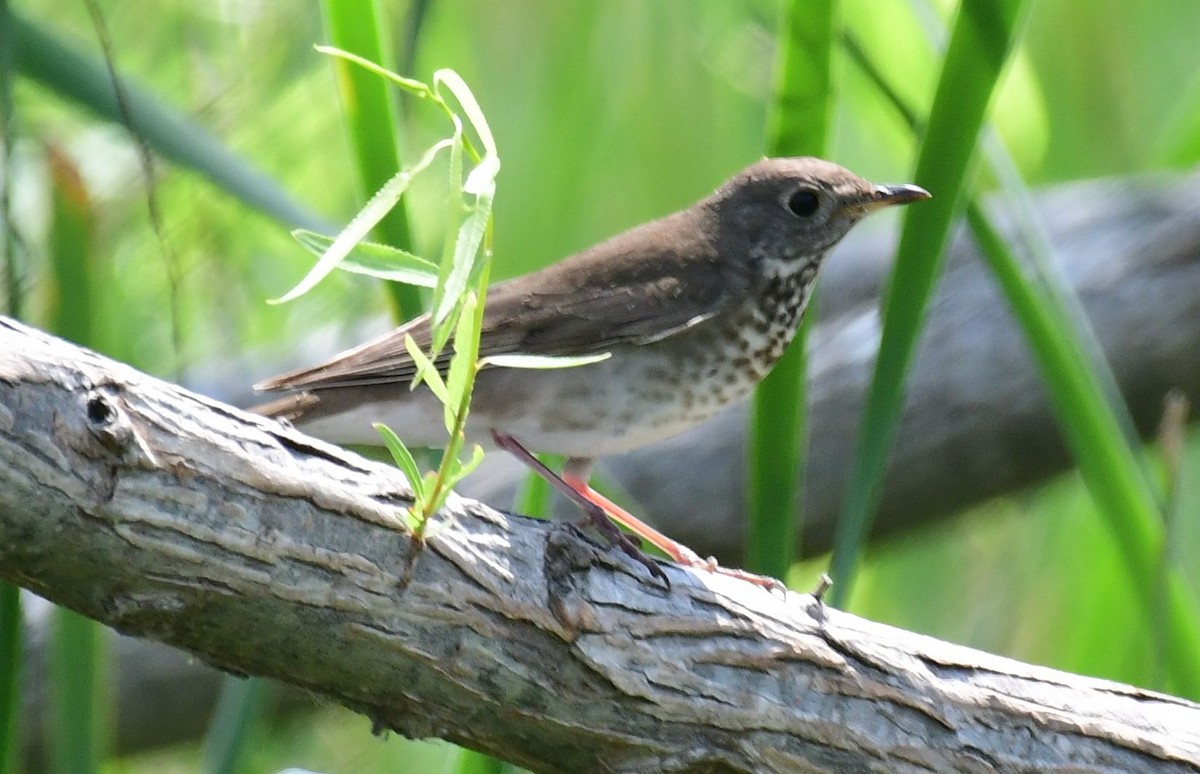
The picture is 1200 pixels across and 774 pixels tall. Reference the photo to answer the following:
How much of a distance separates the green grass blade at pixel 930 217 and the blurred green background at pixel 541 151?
4.32ft

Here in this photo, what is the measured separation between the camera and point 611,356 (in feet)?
6.69

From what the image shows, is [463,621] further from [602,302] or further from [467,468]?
[602,302]

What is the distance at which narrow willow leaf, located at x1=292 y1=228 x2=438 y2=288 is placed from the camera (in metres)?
1.12

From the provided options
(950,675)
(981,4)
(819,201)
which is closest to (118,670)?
(819,201)

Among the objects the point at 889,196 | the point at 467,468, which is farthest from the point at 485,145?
the point at 889,196

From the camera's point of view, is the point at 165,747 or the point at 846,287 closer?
the point at 165,747

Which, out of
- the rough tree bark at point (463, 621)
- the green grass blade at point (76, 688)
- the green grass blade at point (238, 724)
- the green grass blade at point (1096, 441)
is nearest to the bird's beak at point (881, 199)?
the green grass blade at point (1096, 441)

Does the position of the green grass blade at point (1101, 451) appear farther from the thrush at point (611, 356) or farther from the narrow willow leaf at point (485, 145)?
the narrow willow leaf at point (485, 145)

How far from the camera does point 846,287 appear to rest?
150 inches

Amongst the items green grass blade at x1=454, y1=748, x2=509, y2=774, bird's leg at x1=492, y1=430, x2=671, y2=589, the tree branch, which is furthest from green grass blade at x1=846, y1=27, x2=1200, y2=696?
the tree branch

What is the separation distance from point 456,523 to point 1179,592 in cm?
96

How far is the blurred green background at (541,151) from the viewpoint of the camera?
3201 millimetres

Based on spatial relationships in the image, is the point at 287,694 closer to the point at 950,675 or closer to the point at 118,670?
the point at 118,670

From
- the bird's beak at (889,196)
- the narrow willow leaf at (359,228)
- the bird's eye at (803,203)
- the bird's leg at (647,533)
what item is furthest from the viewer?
the bird's eye at (803,203)
